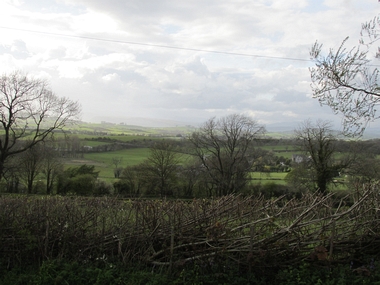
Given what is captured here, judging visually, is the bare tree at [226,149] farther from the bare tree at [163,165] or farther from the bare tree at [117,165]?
the bare tree at [117,165]

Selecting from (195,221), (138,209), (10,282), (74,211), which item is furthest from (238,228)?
(10,282)

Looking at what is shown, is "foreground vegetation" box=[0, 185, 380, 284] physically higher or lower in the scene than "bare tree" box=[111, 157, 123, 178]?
higher

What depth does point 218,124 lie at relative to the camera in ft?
146

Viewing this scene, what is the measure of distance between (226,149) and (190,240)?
1462 inches

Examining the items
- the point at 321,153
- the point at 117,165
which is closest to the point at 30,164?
the point at 117,165

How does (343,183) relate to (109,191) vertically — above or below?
above

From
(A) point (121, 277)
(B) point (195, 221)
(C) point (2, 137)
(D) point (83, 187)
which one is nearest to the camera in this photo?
(A) point (121, 277)

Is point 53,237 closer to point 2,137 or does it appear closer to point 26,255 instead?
point 26,255

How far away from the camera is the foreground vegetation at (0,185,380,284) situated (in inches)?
213

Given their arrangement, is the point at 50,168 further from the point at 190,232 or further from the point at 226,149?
the point at 190,232

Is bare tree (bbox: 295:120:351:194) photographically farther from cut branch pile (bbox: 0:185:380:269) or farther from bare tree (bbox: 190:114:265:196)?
cut branch pile (bbox: 0:185:380:269)

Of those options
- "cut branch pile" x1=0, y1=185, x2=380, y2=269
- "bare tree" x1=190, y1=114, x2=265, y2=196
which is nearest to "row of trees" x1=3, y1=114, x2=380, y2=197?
"bare tree" x1=190, y1=114, x2=265, y2=196

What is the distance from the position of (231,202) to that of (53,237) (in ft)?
12.2

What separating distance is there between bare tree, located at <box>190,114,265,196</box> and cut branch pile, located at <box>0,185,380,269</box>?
3207cm
